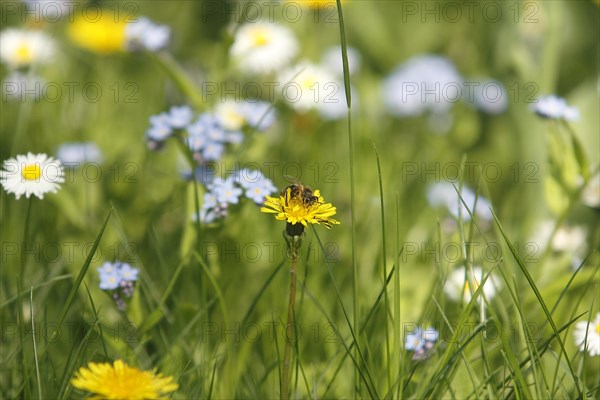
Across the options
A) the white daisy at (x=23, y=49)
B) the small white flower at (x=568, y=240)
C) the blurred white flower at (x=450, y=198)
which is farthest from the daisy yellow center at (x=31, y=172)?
the white daisy at (x=23, y=49)

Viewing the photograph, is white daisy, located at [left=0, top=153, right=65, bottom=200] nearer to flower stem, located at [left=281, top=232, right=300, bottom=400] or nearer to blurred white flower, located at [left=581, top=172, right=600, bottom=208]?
flower stem, located at [left=281, top=232, right=300, bottom=400]

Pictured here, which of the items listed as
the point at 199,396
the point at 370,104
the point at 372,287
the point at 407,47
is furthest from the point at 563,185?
the point at 407,47

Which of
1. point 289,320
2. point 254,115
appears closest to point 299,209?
point 289,320

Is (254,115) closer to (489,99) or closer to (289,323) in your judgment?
(289,323)

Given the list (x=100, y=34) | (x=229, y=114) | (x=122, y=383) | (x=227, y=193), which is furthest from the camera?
(x=100, y=34)

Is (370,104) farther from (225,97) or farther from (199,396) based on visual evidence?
(199,396)

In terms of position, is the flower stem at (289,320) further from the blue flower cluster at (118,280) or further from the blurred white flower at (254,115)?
the blurred white flower at (254,115)
